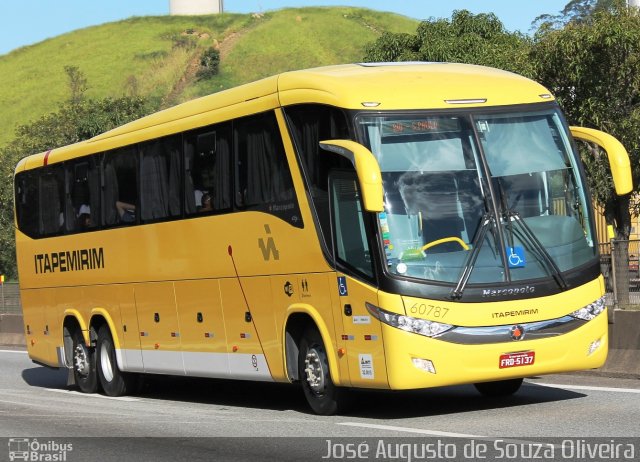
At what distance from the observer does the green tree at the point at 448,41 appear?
57.4 meters

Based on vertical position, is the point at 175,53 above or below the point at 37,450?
above

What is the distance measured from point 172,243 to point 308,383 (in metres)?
3.76

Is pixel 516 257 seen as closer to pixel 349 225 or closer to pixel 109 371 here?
pixel 349 225

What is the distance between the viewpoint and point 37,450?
40.9ft

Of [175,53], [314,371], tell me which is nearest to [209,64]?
[175,53]

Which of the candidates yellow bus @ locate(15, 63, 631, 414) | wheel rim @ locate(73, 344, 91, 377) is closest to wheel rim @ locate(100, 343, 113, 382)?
wheel rim @ locate(73, 344, 91, 377)

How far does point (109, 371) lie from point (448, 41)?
41.7m

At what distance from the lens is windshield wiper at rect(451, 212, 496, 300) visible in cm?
1257

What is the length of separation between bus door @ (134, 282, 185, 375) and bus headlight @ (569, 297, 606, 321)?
19.9ft

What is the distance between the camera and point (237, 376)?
52.0 feet

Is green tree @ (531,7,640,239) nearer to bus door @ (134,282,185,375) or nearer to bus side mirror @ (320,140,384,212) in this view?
bus door @ (134,282,185,375)

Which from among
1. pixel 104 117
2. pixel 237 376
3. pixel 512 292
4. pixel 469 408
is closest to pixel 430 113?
pixel 512 292

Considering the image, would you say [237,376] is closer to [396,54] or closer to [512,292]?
[512,292]

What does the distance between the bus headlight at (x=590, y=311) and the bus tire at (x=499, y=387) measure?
1804 mm
